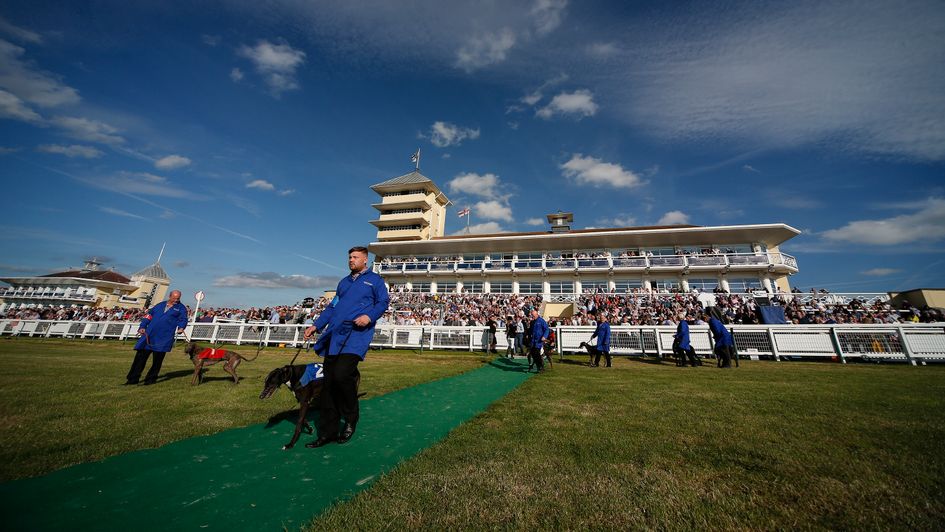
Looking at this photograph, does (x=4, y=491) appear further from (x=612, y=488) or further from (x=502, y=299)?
(x=502, y=299)

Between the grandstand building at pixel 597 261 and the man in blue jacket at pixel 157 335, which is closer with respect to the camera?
the man in blue jacket at pixel 157 335

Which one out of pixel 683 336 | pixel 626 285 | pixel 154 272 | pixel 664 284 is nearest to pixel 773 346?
pixel 683 336

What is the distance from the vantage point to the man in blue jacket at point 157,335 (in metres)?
6.73

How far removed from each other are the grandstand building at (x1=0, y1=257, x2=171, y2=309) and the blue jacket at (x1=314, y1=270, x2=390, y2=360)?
231 feet

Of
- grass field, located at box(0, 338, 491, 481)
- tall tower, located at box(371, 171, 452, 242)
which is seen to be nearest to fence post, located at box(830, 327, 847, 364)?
grass field, located at box(0, 338, 491, 481)

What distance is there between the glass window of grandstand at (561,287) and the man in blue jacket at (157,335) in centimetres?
3014

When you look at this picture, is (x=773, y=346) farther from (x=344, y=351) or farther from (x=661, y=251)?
Answer: (x=661, y=251)

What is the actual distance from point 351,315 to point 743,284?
35990mm

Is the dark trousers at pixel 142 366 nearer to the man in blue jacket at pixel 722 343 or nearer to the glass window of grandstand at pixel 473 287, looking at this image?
the man in blue jacket at pixel 722 343

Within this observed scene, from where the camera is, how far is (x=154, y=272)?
220ft

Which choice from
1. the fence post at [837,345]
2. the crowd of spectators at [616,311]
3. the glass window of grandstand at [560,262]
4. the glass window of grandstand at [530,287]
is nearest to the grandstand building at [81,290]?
the crowd of spectators at [616,311]

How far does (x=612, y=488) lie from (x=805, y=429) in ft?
10.4

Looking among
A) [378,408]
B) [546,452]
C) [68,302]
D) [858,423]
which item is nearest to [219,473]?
[378,408]

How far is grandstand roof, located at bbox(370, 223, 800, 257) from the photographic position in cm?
3027
